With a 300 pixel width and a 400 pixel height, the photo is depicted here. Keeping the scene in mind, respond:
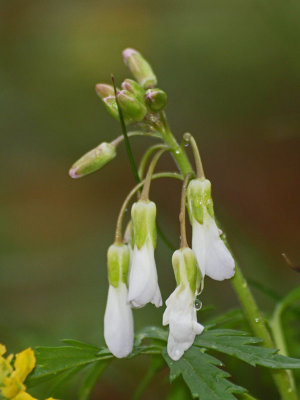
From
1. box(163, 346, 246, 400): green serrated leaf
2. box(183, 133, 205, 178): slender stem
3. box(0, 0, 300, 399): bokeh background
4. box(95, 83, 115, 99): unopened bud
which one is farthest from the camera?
box(0, 0, 300, 399): bokeh background

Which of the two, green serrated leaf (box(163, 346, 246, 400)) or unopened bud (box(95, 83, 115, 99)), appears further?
unopened bud (box(95, 83, 115, 99))

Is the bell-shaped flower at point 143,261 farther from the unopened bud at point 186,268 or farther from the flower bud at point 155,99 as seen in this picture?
the flower bud at point 155,99

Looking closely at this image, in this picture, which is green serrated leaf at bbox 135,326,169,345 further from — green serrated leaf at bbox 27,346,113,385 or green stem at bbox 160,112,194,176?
green stem at bbox 160,112,194,176

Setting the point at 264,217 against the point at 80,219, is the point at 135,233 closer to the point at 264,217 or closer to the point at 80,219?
the point at 264,217

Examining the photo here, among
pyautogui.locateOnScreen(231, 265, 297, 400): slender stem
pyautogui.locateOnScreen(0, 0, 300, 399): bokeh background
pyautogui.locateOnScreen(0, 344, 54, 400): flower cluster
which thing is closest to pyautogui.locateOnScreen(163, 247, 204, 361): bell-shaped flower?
pyautogui.locateOnScreen(231, 265, 297, 400): slender stem

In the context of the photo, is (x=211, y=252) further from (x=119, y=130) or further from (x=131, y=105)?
(x=119, y=130)

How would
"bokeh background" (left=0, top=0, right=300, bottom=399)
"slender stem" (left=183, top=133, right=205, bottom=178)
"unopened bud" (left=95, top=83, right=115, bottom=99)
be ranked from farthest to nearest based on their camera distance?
"bokeh background" (left=0, top=0, right=300, bottom=399) < "unopened bud" (left=95, top=83, right=115, bottom=99) < "slender stem" (left=183, top=133, right=205, bottom=178)

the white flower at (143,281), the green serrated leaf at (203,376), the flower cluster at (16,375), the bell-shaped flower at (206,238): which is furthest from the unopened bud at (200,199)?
the flower cluster at (16,375)

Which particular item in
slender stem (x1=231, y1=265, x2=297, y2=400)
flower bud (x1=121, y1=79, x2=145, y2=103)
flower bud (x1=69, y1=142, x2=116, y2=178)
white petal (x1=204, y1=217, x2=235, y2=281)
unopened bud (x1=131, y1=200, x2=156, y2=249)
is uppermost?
flower bud (x1=121, y1=79, x2=145, y2=103)
